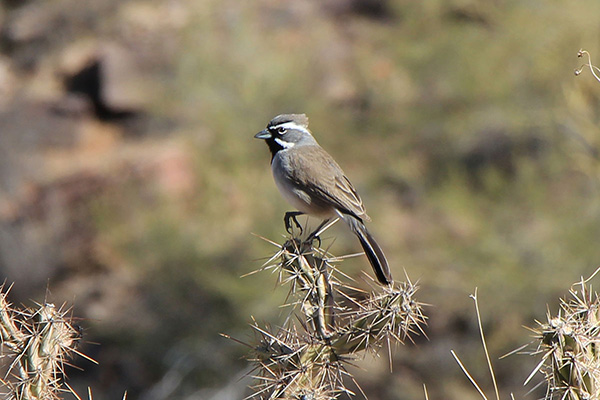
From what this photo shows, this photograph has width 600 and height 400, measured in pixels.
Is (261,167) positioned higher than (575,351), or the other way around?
(575,351)

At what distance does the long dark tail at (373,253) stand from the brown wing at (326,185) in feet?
0.24

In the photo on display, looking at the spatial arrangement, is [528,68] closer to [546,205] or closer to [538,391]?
[546,205]

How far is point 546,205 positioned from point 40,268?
302 inches

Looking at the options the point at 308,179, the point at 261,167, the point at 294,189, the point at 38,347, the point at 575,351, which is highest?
the point at 575,351

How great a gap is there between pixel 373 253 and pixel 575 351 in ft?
4.85

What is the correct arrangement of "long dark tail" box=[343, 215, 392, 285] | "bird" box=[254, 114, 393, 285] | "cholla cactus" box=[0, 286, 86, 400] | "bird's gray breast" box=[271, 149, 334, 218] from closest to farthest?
1. "cholla cactus" box=[0, 286, 86, 400]
2. "long dark tail" box=[343, 215, 392, 285]
3. "bird" box=[254, 114, 393, 285]
4. "bird's gray breast" box=[271, 149, 334, 218]

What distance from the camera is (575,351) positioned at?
3146 millimetres

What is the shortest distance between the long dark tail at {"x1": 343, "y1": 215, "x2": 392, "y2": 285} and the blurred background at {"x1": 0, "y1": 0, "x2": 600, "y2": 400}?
17.0ft

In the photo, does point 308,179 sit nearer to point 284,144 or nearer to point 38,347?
point 284,144

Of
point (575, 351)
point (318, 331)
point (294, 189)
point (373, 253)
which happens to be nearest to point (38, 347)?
point (318, 331)

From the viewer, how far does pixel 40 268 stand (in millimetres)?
11984

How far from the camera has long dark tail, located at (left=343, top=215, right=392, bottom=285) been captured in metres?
4.24

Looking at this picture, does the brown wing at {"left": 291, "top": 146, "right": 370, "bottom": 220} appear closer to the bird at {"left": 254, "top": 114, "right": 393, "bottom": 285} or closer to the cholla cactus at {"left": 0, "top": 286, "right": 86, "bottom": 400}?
the bird at {"left": 254, "top": 114, "right": 393, "bottom": 285}

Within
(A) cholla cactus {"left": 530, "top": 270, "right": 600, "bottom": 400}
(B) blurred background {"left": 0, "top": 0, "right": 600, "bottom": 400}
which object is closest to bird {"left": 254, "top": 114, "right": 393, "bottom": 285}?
(A) cholla cactus {"left": 530, "top": 270, "right": 600, "bottom": 400}
